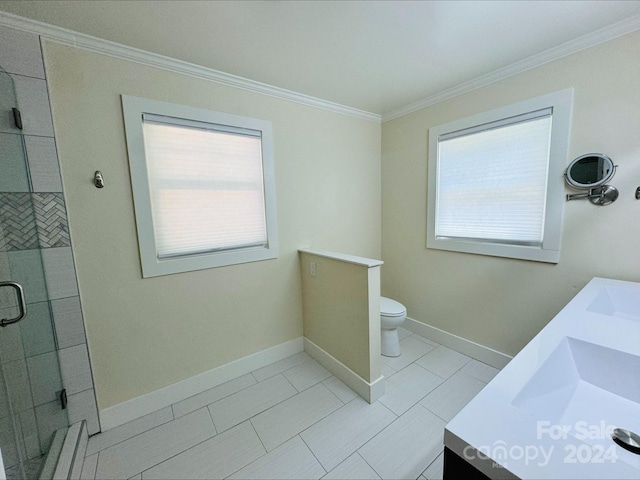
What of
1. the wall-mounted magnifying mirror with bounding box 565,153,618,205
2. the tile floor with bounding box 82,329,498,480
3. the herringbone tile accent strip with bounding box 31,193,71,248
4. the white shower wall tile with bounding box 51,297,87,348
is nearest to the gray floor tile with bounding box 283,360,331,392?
the tile floor with bounding box 82,329,498,480

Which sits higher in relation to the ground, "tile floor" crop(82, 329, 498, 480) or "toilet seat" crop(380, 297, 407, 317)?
"toilet seat" crop(380, 297, 407, 317)

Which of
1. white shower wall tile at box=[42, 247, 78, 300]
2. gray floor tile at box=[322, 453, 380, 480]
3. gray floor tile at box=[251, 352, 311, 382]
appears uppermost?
white shower wall tile at box=[42, 247, 78, 300]

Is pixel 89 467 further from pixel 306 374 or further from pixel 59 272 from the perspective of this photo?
pixel 306 374

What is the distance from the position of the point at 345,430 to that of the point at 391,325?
878 millimetres

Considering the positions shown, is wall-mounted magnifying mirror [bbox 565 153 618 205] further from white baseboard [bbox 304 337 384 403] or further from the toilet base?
white baseboard [bbox 304 337 384 403]

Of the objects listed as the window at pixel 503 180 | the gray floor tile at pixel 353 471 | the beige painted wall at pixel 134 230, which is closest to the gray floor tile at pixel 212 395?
the beige painted wall at pixel 134 230

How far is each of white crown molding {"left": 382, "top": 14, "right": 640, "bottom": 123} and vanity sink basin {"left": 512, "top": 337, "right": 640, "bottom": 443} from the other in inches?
70.2

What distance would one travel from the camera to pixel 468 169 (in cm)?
217

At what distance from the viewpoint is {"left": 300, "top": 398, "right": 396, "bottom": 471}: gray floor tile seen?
1422mm

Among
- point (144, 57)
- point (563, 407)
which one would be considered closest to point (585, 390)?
point (563, 407)

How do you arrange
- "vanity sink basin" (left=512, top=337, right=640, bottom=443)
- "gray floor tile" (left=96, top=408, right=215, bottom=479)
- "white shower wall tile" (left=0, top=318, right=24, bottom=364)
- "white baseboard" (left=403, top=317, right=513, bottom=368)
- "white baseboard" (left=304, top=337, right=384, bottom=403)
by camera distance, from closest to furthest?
1. "vanity sink basin" (left=512, top=337, right=640, bottom=443)
2. "white shower wall tile" (left=0, top=318, right=24, bottom=364)
3. "gray floor tile" (left=96, top=408, right=215, bottom=479)
4. "white baseboard" (left=304, top=337, right=384, bottom=403)
5. "white baseboard" (left=403, top=317, right=513, bottom=368)

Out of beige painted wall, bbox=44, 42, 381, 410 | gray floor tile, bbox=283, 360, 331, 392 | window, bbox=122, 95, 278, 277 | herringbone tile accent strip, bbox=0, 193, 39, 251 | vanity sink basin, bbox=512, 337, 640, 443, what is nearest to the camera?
vanity sink basin, bbox=512, 337, 640, 443

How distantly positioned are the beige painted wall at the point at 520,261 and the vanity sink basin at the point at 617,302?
25 centimetres

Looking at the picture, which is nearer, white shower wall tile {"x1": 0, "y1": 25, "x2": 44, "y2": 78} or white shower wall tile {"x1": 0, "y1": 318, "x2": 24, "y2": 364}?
white shower wall tile {"x1": 0, "y1": 318, "x2": 24, "y2": 364}
